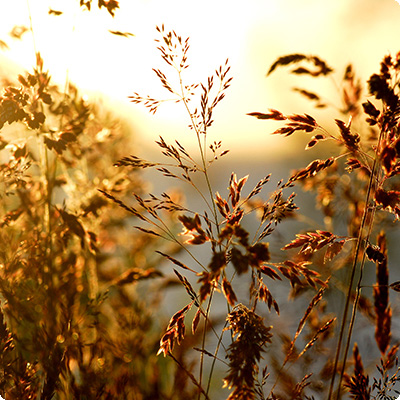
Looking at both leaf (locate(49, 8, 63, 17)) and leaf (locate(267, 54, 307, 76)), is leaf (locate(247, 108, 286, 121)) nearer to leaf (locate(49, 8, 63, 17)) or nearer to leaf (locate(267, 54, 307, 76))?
leaf (locate(267, 54, 307, 76))

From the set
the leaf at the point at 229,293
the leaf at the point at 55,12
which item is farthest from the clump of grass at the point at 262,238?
the leaf at the point at 55,12

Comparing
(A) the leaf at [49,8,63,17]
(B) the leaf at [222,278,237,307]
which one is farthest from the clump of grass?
(A) the leaf at [49,8,63,17]

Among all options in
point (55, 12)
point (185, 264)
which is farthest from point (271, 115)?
point (55, 12)

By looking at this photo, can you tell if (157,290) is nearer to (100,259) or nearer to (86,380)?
(100,259)

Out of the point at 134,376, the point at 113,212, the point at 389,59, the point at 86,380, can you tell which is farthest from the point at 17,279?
the point at 389,59

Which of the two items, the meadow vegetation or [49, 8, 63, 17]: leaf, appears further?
[49, 8, 63, 17]: leaf

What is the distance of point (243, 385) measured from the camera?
82 cm

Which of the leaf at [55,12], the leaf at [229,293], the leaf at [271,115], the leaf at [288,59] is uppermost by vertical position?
the leaf at [55,12]

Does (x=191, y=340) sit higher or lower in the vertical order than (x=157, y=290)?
lower

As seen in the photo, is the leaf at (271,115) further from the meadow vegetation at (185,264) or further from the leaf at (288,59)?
the leaf at (288,59)

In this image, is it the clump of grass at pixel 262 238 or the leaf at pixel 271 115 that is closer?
the clump of grass at pixel 262 238

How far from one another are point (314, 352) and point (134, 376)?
2.02 feet

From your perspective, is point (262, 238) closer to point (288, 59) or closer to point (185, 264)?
point (185, 264)

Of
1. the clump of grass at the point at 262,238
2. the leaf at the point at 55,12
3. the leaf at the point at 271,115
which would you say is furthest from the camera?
the leaf at the point at 55,12
